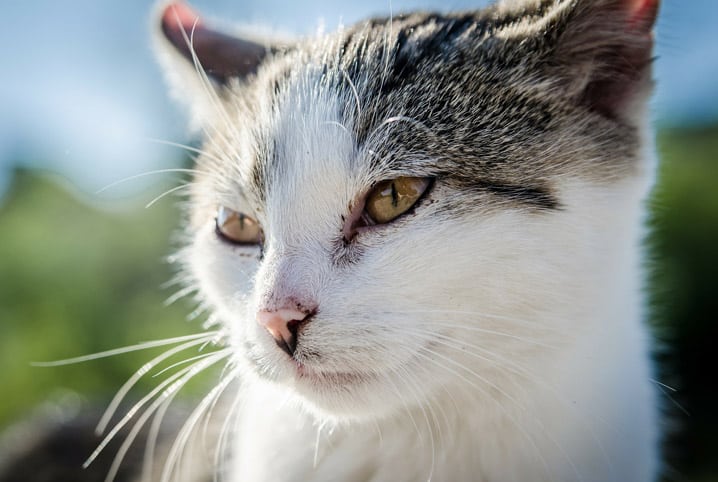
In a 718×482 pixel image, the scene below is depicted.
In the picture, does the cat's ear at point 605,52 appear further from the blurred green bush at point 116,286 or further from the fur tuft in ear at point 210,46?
the blurred green bush at point 116,286

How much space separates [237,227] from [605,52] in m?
0.87

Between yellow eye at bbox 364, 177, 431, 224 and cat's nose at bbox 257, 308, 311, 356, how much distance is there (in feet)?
0.81

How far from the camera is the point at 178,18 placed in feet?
5.49

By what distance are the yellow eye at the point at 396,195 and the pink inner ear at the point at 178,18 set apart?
82 centimetres

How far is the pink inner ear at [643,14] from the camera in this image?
1.18 meters

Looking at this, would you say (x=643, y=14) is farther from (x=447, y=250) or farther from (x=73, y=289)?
(x=73, y=289)

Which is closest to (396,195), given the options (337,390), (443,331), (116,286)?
(443,331)

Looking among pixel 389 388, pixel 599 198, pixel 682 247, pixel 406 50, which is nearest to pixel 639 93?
pixel 599 198

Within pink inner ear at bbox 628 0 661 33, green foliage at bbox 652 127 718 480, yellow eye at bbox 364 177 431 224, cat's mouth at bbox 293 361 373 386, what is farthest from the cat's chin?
green foliage at bbox 652 127 718 480

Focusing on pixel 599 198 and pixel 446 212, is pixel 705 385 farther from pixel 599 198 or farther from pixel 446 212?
pixel 446 212

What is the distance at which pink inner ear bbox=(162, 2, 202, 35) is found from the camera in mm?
1681

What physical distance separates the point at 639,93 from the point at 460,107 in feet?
1.29

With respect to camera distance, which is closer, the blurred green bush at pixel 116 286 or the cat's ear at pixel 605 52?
the cat's ear at pixel 605 52

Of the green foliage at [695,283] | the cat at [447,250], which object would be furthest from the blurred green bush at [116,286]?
the cat at [447,250]
